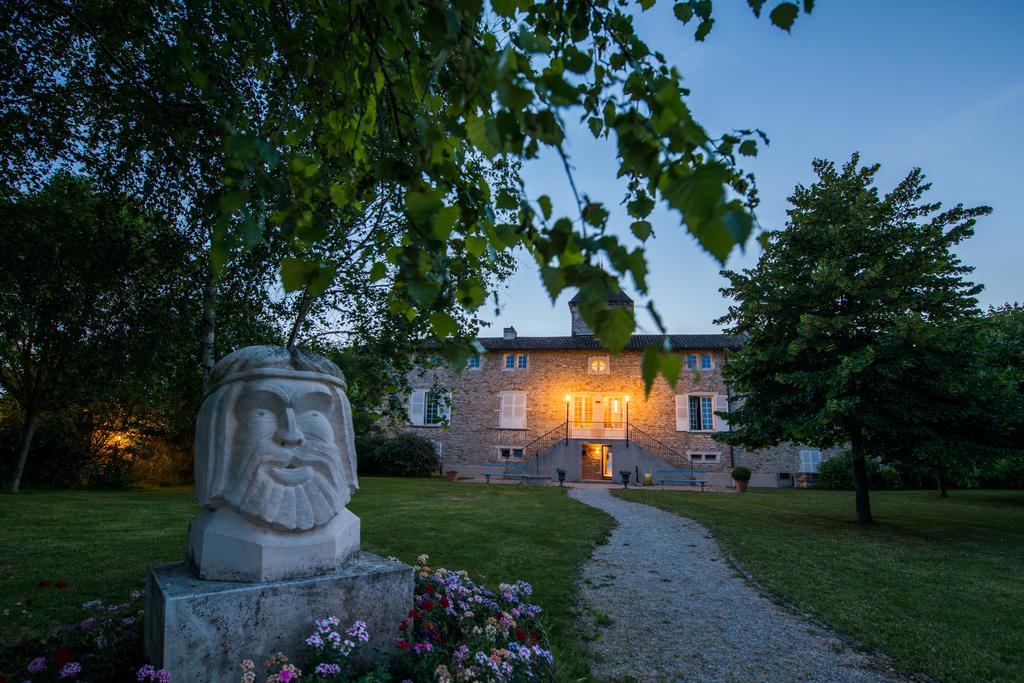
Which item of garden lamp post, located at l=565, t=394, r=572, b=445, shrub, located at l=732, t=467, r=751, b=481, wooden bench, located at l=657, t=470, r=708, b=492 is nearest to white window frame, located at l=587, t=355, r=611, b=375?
garden lamp post, located at l=565, t=394, r=572, b=445

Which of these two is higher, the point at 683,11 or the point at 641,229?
the point at 683,11

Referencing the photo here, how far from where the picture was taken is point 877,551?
7.70 meters

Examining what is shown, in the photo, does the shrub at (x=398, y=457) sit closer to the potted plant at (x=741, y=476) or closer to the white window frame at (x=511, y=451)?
the white window frame at (x=511, y=451)

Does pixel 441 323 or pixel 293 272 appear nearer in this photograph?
pixel 293 272

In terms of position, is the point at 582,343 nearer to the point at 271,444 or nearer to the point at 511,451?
the point at 511,451

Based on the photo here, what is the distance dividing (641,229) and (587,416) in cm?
2215

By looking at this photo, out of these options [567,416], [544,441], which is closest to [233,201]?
[567,416]

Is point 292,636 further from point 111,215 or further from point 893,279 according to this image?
point 893,279

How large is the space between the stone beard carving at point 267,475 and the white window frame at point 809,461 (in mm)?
23555

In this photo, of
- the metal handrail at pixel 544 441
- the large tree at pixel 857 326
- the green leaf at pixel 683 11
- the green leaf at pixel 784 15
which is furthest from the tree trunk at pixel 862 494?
the metal handrail at pixel 544 441

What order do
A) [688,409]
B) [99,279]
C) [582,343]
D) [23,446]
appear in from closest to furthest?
[99,279] → [23,446] → [688,409] → [582,343]

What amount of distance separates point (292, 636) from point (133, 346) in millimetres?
5197

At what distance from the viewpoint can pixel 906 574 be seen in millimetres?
6312

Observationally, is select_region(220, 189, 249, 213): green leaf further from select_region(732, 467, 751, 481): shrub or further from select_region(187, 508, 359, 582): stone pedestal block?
select_region(732, 467, 751, 481): shrub
